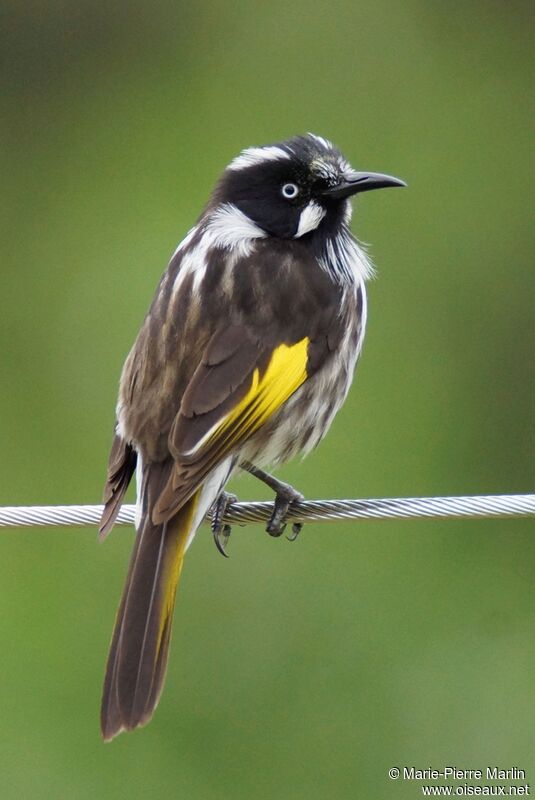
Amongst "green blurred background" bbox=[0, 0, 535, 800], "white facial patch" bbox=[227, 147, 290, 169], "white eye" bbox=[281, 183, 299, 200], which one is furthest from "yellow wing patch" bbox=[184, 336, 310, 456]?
"green blurred background" bbox=[0, 0, 535, 800]

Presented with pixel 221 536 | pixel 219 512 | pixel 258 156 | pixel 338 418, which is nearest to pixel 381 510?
pixel 219 512

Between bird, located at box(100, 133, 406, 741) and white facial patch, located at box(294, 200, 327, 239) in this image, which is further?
white facial patch, located at box(294, 200, 327, 239)

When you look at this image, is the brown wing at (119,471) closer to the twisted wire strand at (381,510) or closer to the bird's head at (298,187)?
the twisted wire strand at (381,510)

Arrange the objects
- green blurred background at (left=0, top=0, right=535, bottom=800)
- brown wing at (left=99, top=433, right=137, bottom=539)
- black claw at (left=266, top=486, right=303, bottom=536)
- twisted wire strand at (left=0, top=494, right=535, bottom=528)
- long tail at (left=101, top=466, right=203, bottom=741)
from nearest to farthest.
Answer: twisted wire strand at (left=0, top=494, right=535, bottom=528), long tail at (left=101, top=466, right=203, bottom=741), brown wing at (left=99, top=433, right=137, bottom=539), black claw at (left=266, top=486, right=303, bottom=536), green blurred background at (left=0, top=0, right=535, bottom=800)

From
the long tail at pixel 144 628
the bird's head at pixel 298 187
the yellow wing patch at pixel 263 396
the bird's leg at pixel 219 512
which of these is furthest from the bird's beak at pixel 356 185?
the long tail at pixel 144 628

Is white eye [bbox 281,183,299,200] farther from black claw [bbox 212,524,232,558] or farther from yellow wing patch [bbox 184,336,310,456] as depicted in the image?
black claw [bbox 212,524,232,558]

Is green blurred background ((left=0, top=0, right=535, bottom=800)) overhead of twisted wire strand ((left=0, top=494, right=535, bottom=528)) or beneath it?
overhead
